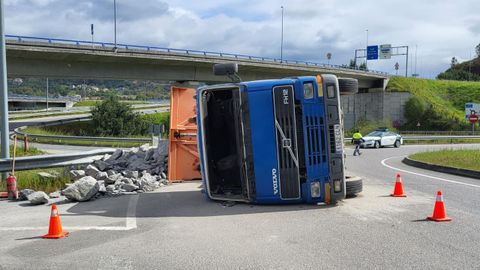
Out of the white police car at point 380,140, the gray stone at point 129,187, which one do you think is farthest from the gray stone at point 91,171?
the white police car at point 380,140

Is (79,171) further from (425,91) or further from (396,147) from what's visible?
(425,91)

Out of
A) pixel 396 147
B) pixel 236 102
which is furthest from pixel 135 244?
pixel 396 147

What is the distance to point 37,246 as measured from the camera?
640 cm

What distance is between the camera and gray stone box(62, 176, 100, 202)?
32.5 ft

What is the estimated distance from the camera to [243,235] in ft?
22.3

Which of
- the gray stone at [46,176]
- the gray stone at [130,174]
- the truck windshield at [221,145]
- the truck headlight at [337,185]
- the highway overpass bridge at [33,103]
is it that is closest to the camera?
the truck headlight at [337,185]

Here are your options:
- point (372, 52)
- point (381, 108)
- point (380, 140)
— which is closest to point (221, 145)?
point (380, 140)

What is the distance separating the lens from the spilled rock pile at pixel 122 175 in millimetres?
10094

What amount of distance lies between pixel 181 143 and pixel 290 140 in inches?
193

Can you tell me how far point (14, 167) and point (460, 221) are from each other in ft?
31.9

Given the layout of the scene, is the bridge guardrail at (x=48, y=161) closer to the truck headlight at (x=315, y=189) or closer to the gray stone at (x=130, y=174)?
the gray stone at (x=130, y=174)

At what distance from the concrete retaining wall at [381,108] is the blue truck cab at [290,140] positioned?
189ft

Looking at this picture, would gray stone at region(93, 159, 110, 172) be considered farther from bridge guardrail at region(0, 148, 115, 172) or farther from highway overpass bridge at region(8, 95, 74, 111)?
highway overpass bridge at region(8, 95, 74, 111)

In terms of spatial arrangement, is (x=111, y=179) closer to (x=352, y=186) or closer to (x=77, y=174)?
(x=77, y=174)
